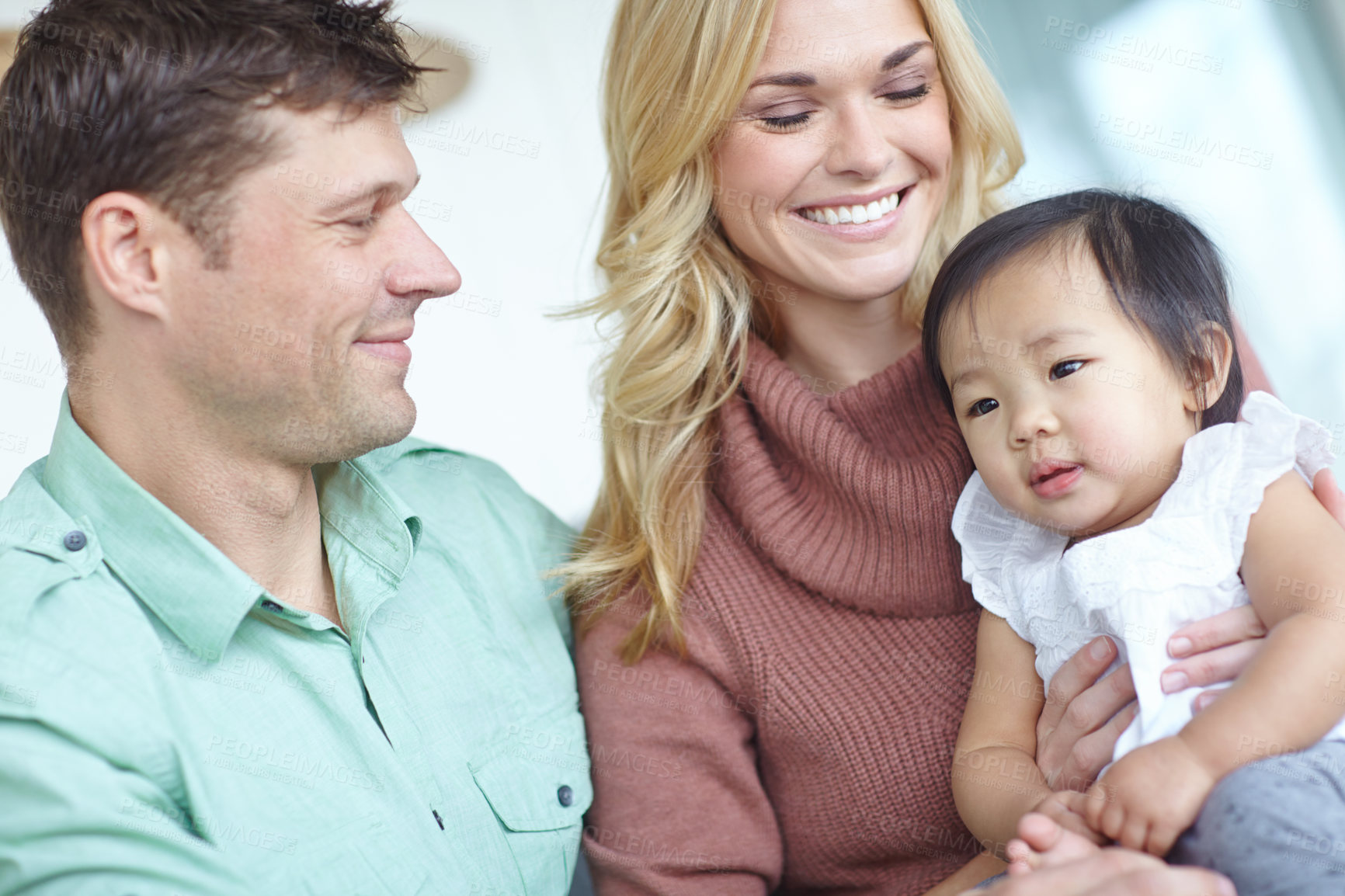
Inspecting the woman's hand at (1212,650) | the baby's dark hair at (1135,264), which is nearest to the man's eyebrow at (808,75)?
the baby's dark hair at (1135,264)

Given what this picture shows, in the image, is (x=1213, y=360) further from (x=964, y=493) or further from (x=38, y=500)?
(x=38, y=500)

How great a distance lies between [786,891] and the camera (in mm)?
1948

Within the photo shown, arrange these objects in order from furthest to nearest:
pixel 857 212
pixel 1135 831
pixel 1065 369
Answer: pixel 857 212
pixel 1065 369
pixel 1135 831

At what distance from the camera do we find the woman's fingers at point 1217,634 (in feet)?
4.40

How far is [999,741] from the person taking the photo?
1.54 m

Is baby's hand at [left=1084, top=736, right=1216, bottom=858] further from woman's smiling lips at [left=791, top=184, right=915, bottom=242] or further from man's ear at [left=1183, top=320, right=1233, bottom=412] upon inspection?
woman's smiling lips at [left=791, top=184, right=915, bottom=242]

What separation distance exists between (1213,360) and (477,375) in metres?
2.77

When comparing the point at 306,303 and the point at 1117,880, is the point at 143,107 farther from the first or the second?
the point at 1117,880

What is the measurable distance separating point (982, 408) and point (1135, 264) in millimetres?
279

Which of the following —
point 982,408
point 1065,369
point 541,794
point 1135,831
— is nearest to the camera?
point 1135,831

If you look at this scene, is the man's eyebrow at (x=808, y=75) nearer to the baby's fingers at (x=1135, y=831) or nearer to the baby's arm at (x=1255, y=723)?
the baby's arm at (x=1255, y=723)

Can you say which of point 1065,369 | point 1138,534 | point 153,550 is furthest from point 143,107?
point 1138,534

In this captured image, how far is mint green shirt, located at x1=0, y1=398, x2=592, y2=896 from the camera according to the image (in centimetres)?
125

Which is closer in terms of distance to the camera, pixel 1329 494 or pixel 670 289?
pixel 1329 494
